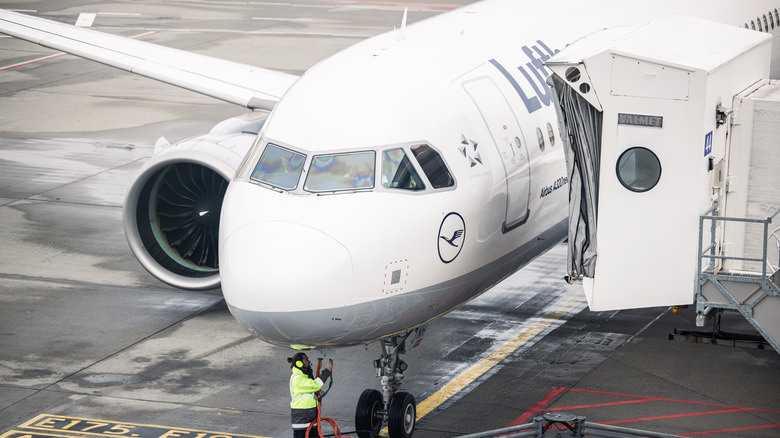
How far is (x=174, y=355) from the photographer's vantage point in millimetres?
16688

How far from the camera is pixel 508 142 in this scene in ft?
43.9

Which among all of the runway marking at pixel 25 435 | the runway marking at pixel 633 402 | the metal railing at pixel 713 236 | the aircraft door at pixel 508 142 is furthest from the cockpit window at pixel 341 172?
the runway marking at pixel 25 435

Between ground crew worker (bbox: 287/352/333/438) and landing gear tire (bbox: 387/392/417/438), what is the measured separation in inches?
37.9

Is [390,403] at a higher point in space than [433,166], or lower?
lower

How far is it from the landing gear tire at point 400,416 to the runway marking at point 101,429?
1897mm

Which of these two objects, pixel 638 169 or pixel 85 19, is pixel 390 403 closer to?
pixel 638 169

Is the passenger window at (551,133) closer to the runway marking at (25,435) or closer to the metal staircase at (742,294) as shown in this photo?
the metal staircase at (742,294)

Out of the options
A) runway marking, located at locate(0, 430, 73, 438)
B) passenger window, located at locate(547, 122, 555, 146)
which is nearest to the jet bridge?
passenger window, located at locate(547, 122, 555, 146)

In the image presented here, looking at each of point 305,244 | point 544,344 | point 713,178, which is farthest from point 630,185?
point 544,344

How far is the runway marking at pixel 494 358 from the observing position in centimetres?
1487

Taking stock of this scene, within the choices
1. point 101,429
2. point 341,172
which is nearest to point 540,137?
point 341,172

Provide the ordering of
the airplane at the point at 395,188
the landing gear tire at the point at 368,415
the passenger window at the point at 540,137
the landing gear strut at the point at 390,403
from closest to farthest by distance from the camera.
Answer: the airplane at the point at 395,188, the landing gear strut at the point at 390,403, the landing gear tire at the point at 368,415, the passenger window at the point at 540,137

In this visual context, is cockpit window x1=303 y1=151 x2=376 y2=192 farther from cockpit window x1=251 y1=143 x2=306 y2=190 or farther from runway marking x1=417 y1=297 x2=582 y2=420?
runway marking x1=417 y1=297 x2=582 y2=420

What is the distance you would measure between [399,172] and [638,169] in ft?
8.40
